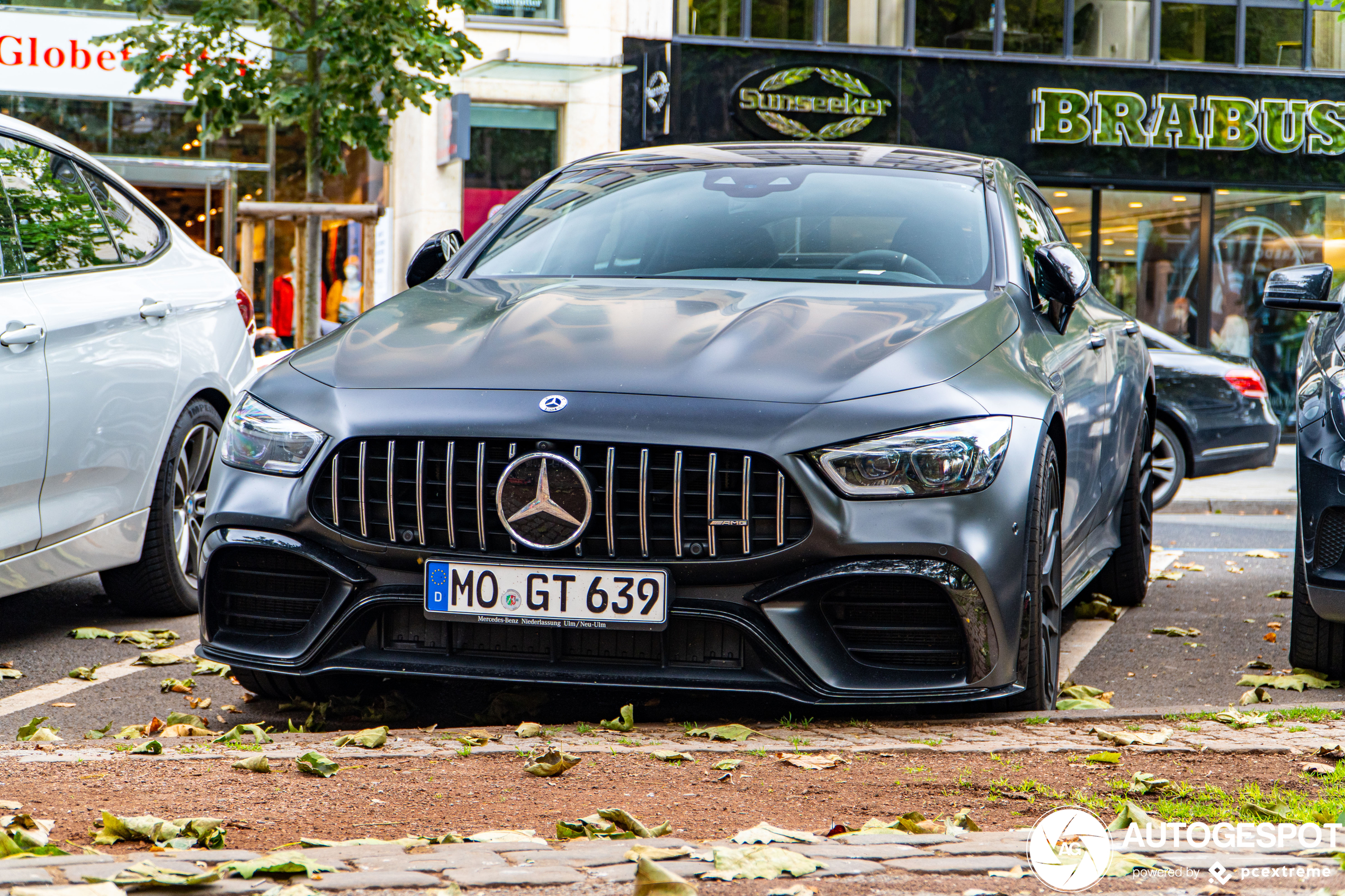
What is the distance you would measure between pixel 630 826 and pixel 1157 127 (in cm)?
1861

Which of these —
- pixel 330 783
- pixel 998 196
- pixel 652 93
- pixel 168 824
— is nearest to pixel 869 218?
pixel 998 196

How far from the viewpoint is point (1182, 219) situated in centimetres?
1989

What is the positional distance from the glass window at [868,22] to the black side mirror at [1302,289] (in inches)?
592

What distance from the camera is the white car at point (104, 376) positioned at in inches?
197

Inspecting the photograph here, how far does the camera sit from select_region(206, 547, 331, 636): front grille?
395 centimetres

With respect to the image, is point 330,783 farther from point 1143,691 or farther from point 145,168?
point 145,168

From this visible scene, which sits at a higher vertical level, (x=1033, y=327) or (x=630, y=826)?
(x=1033, y=327)

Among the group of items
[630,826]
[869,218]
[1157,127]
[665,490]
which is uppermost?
[1157,127]

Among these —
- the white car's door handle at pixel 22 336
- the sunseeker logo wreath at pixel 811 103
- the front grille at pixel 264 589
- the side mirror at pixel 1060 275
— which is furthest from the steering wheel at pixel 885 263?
the sunseeker logo wreath at pixel 811 103

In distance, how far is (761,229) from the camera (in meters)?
5.02

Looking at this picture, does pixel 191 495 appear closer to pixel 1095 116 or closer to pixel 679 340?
pixel 679 340

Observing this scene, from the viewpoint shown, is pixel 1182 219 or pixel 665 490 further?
pixel 1182 219

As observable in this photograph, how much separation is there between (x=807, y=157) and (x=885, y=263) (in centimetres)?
82

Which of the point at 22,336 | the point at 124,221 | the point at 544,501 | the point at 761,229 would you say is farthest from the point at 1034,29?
the point at 544,501
